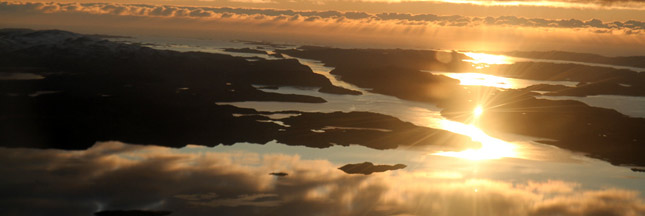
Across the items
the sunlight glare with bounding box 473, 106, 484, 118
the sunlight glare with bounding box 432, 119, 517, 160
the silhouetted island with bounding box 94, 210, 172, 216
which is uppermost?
the silhouetted island with bounding box 94, 210, 172, 216

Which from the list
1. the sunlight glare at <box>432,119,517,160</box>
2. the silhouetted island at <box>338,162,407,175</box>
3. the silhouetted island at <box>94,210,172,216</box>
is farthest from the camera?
the sunlight glare at <box>432,119,517,160</box>

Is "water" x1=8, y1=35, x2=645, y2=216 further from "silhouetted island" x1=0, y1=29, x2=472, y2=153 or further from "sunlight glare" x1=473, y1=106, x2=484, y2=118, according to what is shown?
"sunlight glare" x1=473, y1=106, x2=484, y2=118

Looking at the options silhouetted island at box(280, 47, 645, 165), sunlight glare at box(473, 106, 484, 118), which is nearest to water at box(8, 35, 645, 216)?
silhouetted island at box(280, 47, 645, 165)

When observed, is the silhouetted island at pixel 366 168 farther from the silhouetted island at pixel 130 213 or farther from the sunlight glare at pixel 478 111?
the sunlight glare at pixel 478 111

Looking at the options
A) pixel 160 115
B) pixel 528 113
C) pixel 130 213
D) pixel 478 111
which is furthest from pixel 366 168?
pixel 478 111

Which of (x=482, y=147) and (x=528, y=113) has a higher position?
(x=528, y=113)

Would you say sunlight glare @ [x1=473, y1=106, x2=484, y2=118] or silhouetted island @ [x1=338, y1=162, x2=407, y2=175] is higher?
silhouetted island @ [x1=338, y1=162, x2=407, y2=175]

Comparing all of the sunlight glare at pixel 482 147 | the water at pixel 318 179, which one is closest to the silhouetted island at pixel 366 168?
the water at pixel 318 179

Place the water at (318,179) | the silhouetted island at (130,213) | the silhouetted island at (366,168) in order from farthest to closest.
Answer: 1. the silhouetted island at (366,168)
2. the water at (318,179)
3. the silhouetted island at (130,213)

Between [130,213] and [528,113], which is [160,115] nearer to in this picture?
[130,213]
